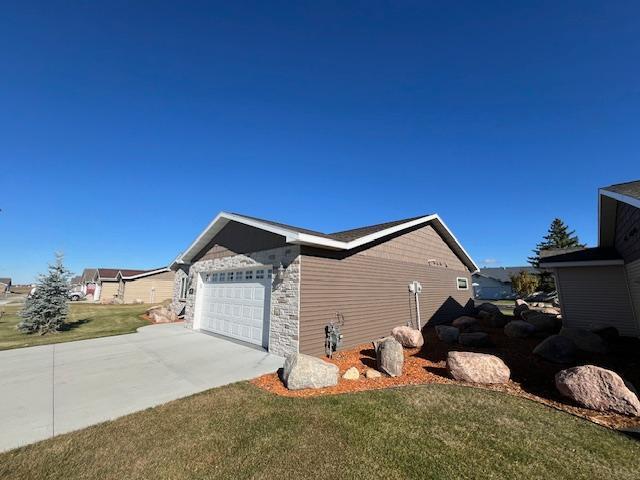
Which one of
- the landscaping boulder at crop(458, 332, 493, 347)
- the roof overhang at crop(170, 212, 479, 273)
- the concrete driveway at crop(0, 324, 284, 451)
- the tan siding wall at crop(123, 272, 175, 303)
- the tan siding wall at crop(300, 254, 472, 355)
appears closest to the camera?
the concrete driveway at crop(0, 324, 284, 451)

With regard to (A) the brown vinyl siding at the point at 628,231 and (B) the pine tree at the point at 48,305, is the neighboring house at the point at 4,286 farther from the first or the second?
(A) the brown vinyl siding at the point at 628,231

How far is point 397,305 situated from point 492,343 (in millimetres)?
3388

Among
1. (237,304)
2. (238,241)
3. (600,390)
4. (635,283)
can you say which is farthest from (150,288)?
(635,283)

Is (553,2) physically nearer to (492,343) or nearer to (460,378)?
(492,343)

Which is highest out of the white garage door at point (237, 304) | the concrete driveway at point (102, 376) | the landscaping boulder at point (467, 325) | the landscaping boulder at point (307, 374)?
the white garage door at point (237, 304)

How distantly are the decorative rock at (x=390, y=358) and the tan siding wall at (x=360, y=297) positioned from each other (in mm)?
2059

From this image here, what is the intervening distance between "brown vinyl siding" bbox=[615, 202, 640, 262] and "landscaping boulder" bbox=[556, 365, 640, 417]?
631 cm

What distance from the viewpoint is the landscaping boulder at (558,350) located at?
6.48 metres

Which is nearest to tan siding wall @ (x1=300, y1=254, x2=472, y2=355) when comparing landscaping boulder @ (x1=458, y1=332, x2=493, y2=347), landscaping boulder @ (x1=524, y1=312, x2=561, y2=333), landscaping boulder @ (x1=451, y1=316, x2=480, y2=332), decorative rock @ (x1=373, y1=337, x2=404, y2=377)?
landscaping boulder @ (x1=451, y1=316, x2=480, y2=332)

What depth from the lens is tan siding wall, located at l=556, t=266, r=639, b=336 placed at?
10.2m

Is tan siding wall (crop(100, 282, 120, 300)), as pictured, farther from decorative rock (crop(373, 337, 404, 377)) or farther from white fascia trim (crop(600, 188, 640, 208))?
white fascia trim (crop(600, 188, 640, 208))

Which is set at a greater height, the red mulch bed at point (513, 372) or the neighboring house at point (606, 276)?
the neighboring house at point (606, 276)

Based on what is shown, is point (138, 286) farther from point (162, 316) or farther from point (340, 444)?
point (340, 444)

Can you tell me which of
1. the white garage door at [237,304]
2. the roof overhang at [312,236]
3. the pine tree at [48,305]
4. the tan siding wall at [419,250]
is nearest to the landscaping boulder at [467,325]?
the tan siding wall at [419,250]
